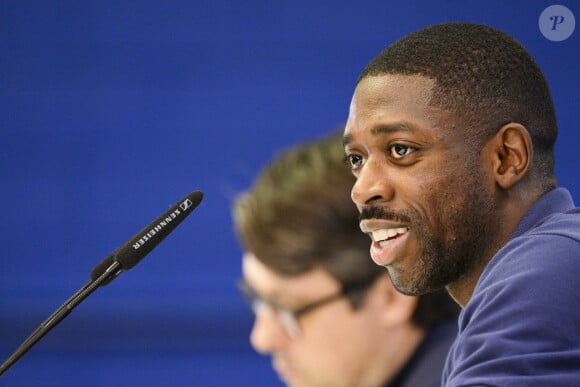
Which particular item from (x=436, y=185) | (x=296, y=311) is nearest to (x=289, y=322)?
(x=296, y=311)

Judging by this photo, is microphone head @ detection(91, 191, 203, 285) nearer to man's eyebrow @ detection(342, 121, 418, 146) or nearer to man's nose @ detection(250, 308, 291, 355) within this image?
man's eyebrow @ detection(342, 121, 418, 146)

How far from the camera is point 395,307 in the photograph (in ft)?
6.47

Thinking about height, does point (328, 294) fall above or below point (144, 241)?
below

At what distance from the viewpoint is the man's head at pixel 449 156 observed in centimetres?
126

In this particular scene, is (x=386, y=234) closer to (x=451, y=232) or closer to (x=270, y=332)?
(x=451, y=232)

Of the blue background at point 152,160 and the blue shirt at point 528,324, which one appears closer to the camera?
the blue shirt at point 528,324

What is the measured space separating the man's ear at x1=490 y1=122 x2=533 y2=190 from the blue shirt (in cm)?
23

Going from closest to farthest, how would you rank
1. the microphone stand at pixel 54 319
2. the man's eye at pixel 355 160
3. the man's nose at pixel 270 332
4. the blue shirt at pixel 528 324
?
the blue shirt at pixel 528 324
the microphone stand at pixel 54 319
the man's eye at pixel 355 160
the man's nose at pixel 270 332

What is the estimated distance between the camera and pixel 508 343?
3.09ft

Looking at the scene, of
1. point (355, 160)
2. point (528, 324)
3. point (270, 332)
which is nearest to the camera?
point (528, 324)

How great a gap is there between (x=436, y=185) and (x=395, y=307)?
29.7 inches

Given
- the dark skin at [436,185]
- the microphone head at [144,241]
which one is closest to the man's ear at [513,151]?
the dark skin at [436,185]

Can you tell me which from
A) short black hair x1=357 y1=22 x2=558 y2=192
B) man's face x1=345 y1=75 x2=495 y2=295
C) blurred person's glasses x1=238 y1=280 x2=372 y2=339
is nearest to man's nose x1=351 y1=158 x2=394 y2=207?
man's face x1=345 y1=75 x2=495 y2=295

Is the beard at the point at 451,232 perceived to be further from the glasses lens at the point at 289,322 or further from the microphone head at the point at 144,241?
the glasses lens at the point at 289,322
